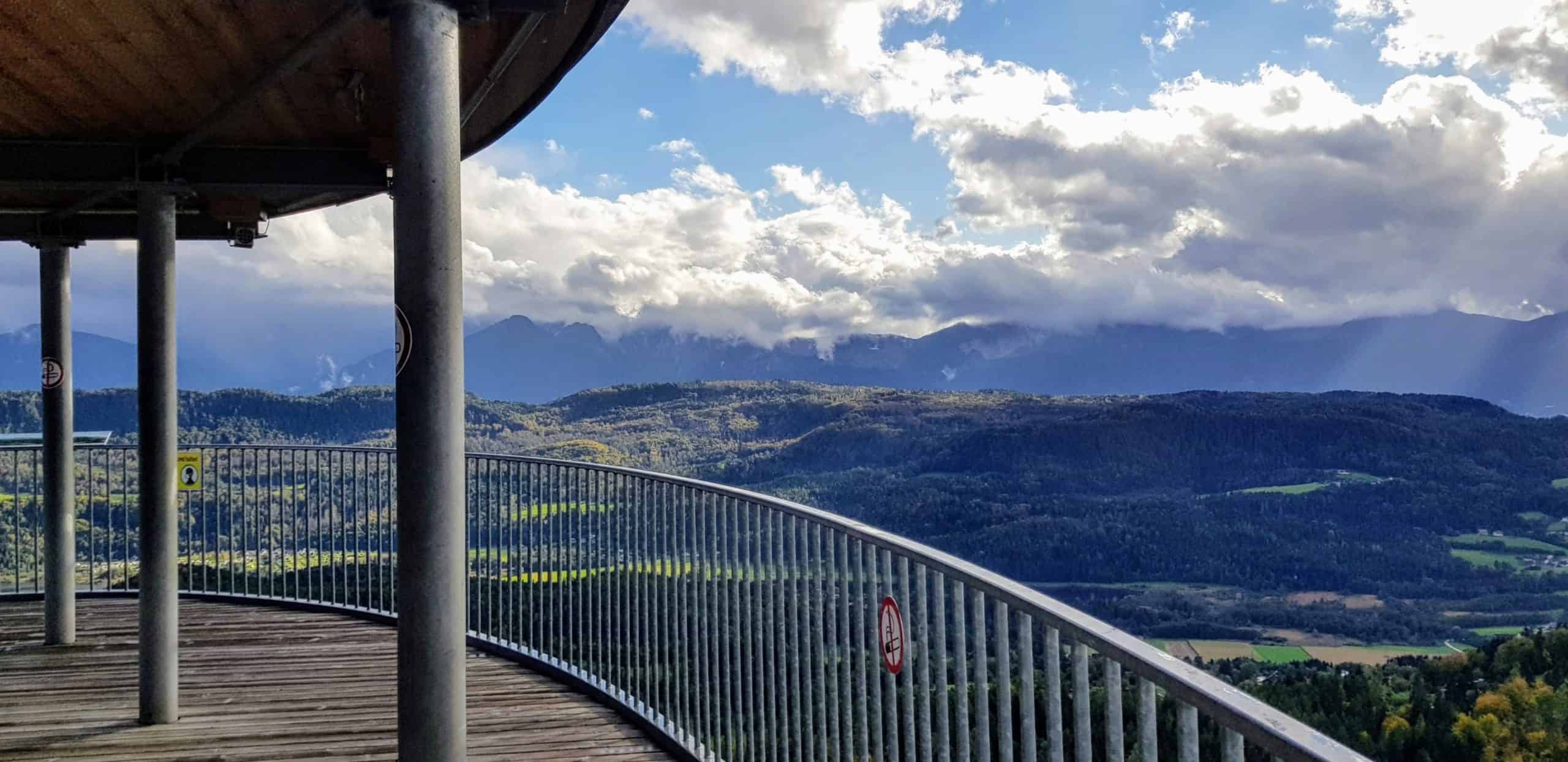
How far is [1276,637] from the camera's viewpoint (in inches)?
1409

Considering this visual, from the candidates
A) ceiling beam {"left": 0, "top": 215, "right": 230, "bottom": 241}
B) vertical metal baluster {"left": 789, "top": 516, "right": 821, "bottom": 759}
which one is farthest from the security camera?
vertical metal baluster {"left": 789, "top": 516, "right": 821, "bottom": 759}

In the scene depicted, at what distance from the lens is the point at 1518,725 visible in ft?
24.9

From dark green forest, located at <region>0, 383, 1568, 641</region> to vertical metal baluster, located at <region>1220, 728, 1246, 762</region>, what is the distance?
97.6 ft

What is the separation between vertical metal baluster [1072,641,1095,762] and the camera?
1.90 meters

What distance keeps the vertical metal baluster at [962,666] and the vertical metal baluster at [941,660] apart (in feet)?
0.15

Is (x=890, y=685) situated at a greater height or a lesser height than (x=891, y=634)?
lesser

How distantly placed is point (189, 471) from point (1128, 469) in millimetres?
61755

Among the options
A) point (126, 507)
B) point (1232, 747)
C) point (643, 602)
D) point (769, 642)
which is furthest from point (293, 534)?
point (1232, 747)

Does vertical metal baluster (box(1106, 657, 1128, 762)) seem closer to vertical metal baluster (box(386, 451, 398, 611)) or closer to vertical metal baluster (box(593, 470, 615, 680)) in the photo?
vertical metal baluster (box(593, 470, 615, 680))

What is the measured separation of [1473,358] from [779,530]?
216 m

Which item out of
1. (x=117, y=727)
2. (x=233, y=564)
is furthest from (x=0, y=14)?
(x=233, y=564)

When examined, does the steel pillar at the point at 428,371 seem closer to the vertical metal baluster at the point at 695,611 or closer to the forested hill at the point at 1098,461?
the vertical metal baluster at the point at 695,611

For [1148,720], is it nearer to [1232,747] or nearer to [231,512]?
[1232,747]

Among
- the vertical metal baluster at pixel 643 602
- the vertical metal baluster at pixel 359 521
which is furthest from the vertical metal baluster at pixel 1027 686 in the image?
the vertical metal baluster at pixel 359 521
